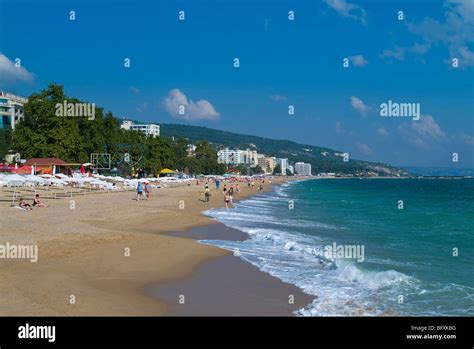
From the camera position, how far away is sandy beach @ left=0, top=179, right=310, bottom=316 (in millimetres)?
9336

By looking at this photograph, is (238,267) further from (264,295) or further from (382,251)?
(382,251)

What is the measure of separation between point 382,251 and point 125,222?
1202 centimetres

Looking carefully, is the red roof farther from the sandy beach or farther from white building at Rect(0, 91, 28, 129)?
white building at Rect(0, 91, 28, 129)

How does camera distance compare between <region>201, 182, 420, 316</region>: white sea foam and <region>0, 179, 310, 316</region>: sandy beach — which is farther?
<region>201, 182, 420, 316</region>: white sea foam

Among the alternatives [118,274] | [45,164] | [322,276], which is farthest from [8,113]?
[322,276]

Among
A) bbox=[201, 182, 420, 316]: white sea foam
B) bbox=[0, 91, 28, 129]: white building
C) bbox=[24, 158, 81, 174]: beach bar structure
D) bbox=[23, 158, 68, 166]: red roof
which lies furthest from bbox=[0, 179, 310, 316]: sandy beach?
bbox=[0, 91, 28, 129]: white building

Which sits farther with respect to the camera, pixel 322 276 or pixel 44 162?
pixel 44 162

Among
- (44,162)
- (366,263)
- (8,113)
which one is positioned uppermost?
(8,113)

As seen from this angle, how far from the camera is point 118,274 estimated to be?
12219 millimetres

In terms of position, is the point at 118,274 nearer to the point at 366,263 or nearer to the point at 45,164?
the point at 366,263
